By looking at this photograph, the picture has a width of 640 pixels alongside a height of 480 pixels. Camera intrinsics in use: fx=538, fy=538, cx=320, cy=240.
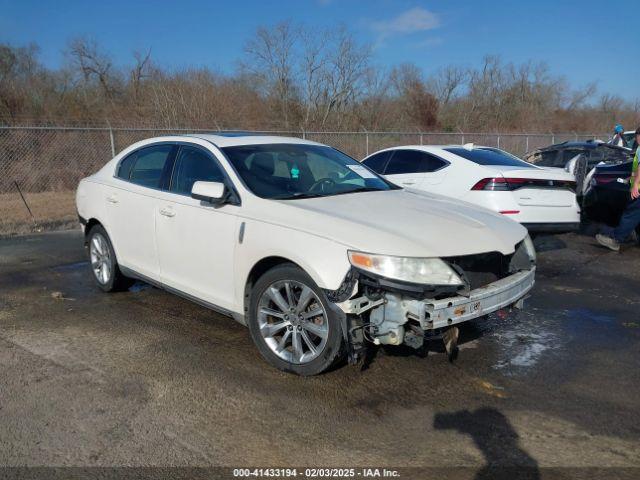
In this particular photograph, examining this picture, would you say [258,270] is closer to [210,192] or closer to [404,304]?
[210,192]

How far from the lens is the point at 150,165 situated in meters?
5.07

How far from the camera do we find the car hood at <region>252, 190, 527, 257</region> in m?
3.31

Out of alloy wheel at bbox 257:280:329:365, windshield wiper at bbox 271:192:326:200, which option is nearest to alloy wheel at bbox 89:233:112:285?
windshield wiper at bbox 271:192:326:200

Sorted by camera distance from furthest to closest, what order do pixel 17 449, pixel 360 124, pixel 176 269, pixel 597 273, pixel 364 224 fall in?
pixel 360 124 → pixel 597 273 → pixel 176 269 → pixel 364 224 → pixel 17 449

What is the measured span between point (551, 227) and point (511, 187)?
2.45ft

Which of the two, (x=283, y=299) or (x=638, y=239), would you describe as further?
(x=638, y=239)

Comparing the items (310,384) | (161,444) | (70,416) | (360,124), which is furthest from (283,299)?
(360,124)

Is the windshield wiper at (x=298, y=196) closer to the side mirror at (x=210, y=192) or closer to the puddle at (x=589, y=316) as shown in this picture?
the side mirror at (x=210, y=192)

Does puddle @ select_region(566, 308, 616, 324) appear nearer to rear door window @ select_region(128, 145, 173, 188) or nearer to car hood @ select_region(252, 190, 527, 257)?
car hood @ select_region(252, 190, 527, 257)

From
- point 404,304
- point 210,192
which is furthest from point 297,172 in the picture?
point 404,304

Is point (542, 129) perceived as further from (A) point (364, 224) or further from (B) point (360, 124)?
(A) point (364, 224)

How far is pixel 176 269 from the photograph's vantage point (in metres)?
4.54

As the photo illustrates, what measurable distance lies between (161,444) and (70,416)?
2.26 ft

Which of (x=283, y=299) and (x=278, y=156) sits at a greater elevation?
(x=278, y=156)
